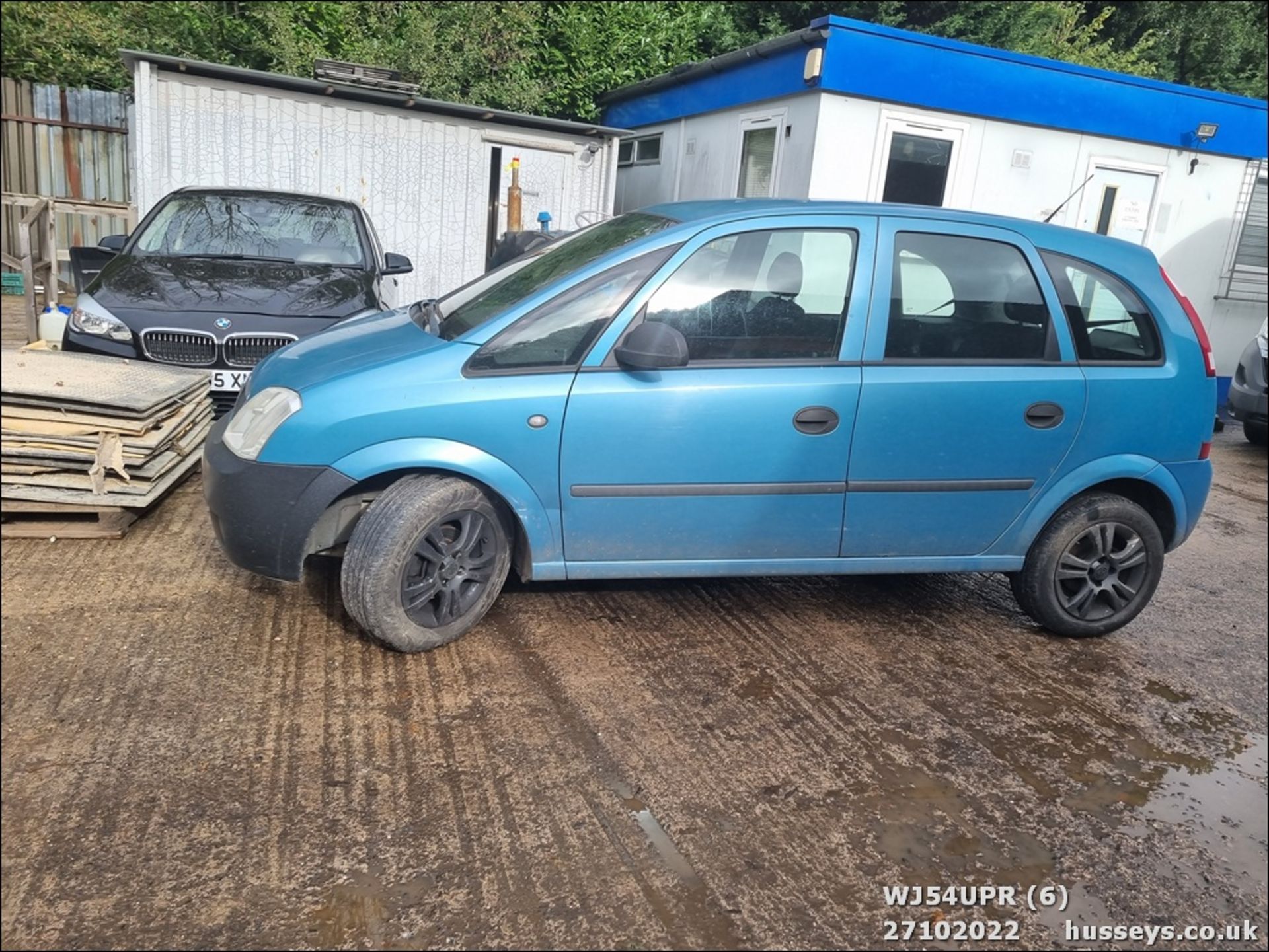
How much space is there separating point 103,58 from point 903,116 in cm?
1166

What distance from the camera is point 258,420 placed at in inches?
140

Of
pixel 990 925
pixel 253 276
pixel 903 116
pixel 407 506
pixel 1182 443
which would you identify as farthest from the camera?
pixel 903 116

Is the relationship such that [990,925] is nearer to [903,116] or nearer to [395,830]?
[395,830]

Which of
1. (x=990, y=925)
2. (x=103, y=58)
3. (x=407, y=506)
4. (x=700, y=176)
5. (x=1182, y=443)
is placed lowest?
(x=990, y=925)

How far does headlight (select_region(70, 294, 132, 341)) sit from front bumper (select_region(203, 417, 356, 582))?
8.32 ft

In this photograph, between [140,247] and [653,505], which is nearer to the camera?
[653,505]

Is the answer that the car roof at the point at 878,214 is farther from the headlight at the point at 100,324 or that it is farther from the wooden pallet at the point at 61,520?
the headlight at the point at 100,324

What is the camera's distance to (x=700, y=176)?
11.7 meters

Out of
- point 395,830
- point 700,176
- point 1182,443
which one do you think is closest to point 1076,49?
point 700,176

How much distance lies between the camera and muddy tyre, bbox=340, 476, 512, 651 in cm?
348

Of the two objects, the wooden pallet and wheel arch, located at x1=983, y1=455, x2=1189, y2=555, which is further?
the wooden pallet

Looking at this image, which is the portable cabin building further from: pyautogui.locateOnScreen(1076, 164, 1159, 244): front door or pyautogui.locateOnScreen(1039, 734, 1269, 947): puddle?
pyautogui.locateOnScreen(1039, 734, 1269, 947): puddle

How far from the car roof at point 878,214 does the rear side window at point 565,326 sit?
0.40m

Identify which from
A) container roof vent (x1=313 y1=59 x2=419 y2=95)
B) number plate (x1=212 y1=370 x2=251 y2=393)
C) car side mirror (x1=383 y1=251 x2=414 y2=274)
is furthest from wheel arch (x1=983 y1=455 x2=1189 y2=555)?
container roof vent (x1=313 y1=59 x2=419 y2=95)
